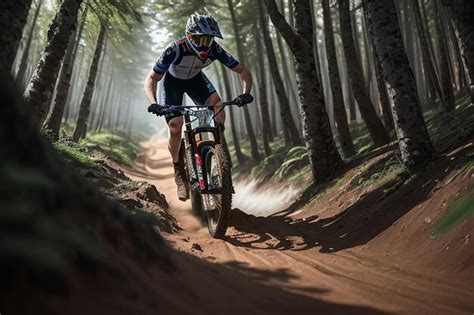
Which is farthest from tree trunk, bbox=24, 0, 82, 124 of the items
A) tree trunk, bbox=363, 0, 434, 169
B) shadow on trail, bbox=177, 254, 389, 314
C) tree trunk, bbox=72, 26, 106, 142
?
tree trunk, bbox=72, 26, 106, 142

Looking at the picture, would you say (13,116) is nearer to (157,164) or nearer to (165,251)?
(165,251)

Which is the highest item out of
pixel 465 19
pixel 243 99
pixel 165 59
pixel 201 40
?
pixel 201 40

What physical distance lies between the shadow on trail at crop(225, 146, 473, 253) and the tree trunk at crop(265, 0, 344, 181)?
230cm

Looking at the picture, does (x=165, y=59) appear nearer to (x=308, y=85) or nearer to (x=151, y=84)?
(x=151, y=84)

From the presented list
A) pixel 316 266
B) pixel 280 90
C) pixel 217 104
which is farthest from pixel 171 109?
pixel 280 90

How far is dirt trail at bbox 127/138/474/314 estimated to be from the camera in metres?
2.71

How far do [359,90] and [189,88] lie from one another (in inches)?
231

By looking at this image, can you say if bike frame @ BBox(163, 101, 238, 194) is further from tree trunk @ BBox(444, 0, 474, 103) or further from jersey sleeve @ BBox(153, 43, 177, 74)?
tree trunk @ BBox(444, 0, 474, 103)

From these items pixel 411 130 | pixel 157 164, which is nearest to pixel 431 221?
pixel 411 130

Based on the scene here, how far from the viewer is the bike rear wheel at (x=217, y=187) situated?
16.7ft

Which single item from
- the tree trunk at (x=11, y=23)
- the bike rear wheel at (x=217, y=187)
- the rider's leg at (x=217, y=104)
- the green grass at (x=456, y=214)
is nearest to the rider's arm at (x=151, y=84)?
the rider's leg at (x=217, y=104)

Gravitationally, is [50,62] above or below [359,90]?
below

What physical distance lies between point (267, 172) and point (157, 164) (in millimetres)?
13511

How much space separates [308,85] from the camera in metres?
8.53
